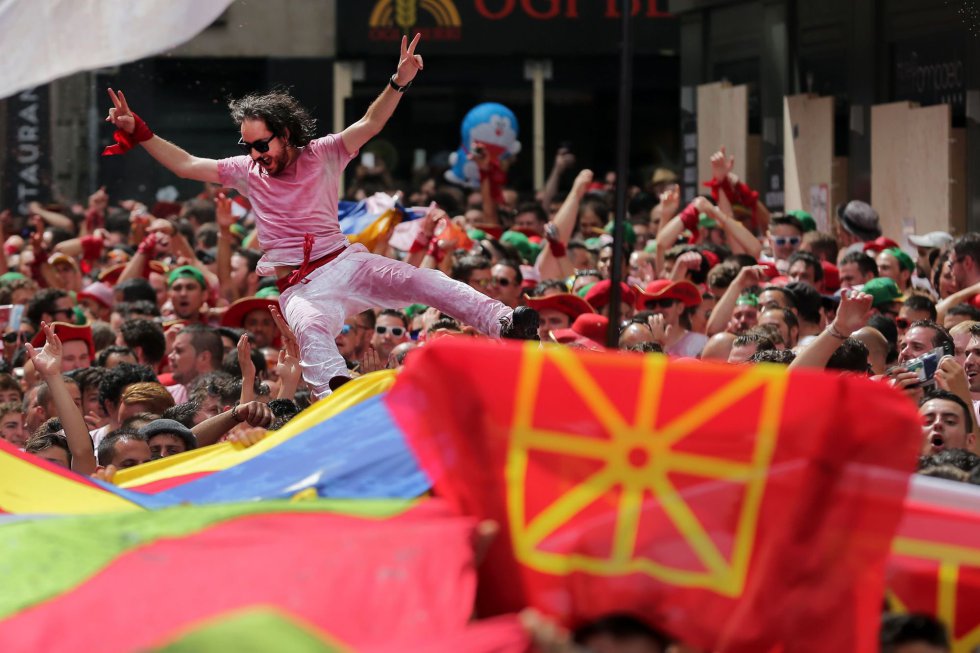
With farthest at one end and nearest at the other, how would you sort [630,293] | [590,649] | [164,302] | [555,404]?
[164,302]
[630,293]
[555,404]
[590,649]

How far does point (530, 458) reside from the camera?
363 cm

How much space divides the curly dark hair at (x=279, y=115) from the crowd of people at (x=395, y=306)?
0.01 metres

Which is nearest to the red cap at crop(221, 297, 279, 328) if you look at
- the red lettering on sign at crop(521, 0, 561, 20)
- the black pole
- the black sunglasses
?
the black sunglasses

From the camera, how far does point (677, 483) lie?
11.6 feet

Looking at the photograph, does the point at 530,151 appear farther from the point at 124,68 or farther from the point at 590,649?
the point at 590,649

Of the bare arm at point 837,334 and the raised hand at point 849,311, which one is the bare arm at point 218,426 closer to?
the bare arm at point 837,334

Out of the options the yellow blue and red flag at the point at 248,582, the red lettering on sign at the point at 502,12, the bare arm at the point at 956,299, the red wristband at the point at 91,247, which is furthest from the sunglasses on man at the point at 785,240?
the red lettering on sign at the point at 502,12

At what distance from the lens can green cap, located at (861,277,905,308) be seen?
30.3 feet

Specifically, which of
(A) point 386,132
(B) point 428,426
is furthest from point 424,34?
(B) point 428,426

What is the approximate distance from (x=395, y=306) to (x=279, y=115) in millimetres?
952

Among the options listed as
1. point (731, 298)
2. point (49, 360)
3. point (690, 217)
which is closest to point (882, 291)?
point (731, 298)

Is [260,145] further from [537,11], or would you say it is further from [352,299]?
[537,11]

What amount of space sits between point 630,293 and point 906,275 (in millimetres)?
1833

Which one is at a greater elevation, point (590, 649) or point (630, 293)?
point (630, 293)
